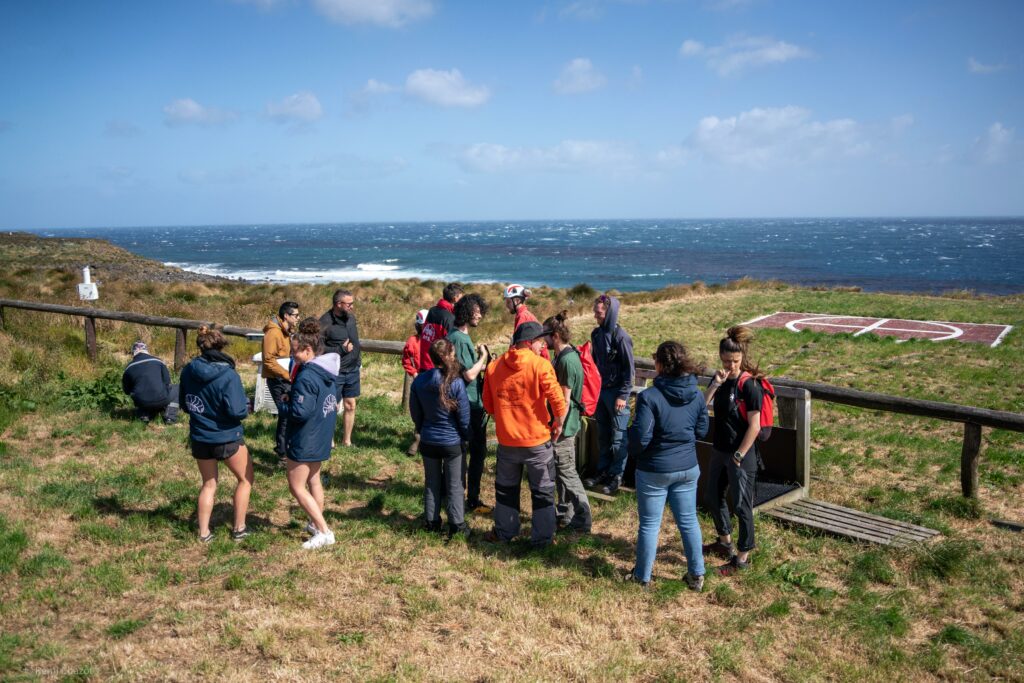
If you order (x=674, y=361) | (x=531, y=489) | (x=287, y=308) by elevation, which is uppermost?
(x=287, y=308)

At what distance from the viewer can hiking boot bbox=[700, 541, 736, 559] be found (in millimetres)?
5230

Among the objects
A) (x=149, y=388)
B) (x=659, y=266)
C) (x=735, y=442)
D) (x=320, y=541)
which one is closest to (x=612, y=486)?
(x=735, y=442)

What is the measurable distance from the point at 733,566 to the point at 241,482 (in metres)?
3.64

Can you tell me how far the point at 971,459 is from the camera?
253 inches

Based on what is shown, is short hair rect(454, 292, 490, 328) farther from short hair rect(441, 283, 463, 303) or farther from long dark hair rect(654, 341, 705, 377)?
long dark hair rect(654, 341, 705, 377)

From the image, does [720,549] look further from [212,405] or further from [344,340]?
[344,340]

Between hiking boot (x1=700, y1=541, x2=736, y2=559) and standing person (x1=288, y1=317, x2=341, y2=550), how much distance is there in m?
2.84

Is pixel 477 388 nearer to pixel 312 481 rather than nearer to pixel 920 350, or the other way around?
pixel 312 481

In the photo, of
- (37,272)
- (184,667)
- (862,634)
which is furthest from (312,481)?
(37,272)

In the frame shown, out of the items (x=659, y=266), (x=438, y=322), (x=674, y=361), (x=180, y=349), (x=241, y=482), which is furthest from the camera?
(x=659, y=266)

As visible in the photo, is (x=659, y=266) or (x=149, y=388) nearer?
Answer: (x=149, y=388)

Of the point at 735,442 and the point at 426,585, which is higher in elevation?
the point at 735,442

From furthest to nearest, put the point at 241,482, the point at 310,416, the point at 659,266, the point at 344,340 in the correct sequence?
the point at 659,266, the point at 344,340, the point at 241,482, the point at 310,416

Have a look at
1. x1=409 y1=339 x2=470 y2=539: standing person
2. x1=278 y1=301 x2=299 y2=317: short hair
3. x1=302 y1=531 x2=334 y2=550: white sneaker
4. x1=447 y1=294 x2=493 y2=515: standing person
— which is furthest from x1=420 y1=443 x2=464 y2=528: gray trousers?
x1=278 y1=301 x2=299 y2=317: short hair
